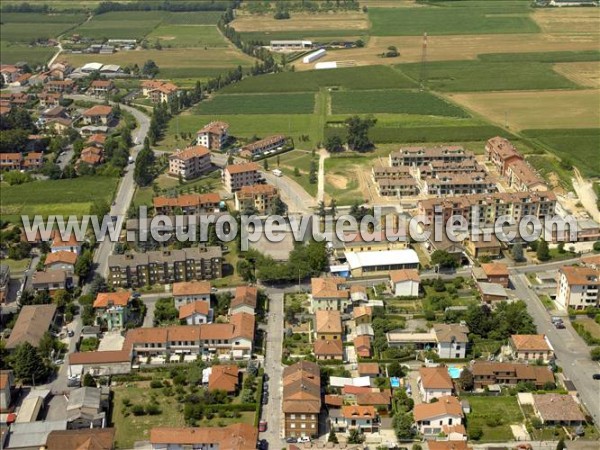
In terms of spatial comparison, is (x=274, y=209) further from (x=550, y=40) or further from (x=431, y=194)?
(x=550, y=40)

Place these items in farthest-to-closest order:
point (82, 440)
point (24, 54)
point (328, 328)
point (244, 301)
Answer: point (24, 54)
point (244, 301)
point (328, 328)
point (82, 440)

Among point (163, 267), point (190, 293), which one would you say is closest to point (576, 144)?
point (163, 267)

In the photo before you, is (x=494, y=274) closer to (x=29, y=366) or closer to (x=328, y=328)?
(x=328, y=328)

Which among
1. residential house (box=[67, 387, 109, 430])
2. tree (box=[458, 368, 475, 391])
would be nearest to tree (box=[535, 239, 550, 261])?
tree (box=[458, 368, 475, 391])

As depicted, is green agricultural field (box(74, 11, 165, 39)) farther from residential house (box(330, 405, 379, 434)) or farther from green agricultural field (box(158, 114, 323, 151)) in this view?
residential house (box(330, 405, 379, 434))

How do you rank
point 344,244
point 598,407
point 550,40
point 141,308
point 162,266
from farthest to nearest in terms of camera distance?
point 550,40, point 344,244, point 162,266, point 141,308, point 598,407

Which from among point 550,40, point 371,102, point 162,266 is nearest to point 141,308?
point 162,266

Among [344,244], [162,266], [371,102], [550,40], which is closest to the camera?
[162,266]
